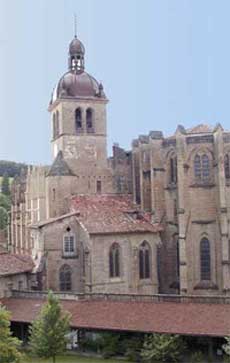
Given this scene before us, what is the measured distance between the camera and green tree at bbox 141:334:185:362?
36.3m

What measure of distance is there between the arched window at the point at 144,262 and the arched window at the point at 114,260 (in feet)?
7.14

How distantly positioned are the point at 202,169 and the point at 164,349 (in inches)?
881

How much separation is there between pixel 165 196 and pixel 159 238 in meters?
4.95

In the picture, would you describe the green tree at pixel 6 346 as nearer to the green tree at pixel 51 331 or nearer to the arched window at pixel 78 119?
the green tree at pixel 51 331

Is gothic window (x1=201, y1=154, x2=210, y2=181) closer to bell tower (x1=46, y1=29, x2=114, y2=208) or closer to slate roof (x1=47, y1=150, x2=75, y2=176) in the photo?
bell tower (x1=46, y1=29, x2=114, y2=208)

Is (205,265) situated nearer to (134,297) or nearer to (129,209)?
(129,209)

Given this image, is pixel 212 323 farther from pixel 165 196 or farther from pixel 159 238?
pixel 165 196

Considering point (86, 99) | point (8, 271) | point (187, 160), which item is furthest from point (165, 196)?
point (8, 271)

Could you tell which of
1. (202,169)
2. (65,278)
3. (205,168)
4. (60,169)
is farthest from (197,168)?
(65,278)

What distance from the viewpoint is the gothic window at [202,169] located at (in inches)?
2167

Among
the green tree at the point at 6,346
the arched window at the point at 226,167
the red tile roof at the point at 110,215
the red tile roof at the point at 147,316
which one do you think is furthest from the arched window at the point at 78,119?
the green tree at the point at 6,346

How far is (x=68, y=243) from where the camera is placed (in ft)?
169

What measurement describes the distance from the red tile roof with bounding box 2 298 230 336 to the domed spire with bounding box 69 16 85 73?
2782 cm

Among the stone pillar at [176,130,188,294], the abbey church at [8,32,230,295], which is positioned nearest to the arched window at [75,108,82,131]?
the abbey church at [8,32,230,295]
